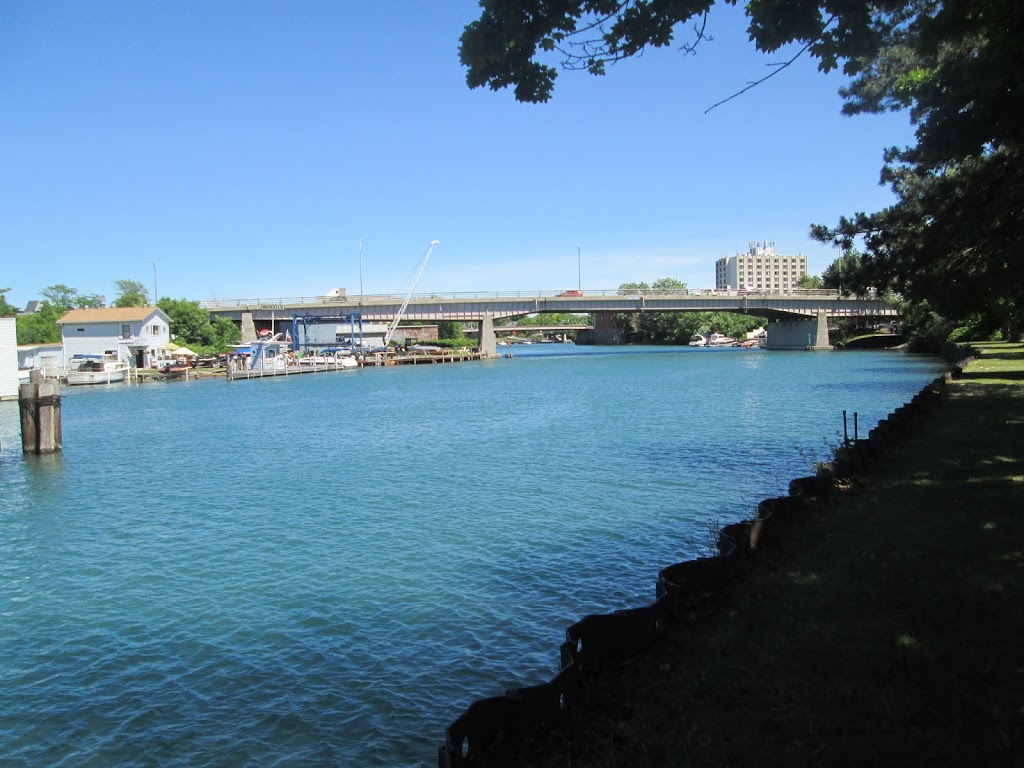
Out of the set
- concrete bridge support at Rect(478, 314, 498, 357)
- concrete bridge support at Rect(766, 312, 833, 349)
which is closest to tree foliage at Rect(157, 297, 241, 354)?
concrete bridge support at Rect(478, 314, 498, 357)

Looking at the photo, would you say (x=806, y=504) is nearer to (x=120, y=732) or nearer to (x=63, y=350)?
(x=120, y=732)

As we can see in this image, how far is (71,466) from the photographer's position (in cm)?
2909

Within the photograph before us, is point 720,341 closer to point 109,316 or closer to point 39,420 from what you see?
point 109,316

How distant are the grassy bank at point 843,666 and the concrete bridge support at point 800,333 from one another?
114 meters

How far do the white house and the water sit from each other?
58.0m

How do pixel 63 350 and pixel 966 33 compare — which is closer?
pixel 966 33

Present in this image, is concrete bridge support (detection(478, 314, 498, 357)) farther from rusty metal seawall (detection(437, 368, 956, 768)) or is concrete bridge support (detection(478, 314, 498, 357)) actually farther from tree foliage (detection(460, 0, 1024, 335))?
rusty metal seawall (detection(437, 368, 956, 768))

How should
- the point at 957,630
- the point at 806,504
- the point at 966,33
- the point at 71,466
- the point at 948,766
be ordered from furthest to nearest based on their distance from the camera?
the point at 71,466
the point at 806,504
the point at 966,33
the point at 957,630
the point at 948,766

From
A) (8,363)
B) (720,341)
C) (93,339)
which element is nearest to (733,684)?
(8,363)

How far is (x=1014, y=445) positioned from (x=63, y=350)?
9465cm

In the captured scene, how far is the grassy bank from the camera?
233 inches

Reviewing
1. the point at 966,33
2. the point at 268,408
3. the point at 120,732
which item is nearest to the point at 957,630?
the point at 966,33

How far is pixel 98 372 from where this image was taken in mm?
78875

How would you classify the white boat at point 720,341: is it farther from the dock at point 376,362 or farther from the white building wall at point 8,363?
the white building wall at point 8,363
